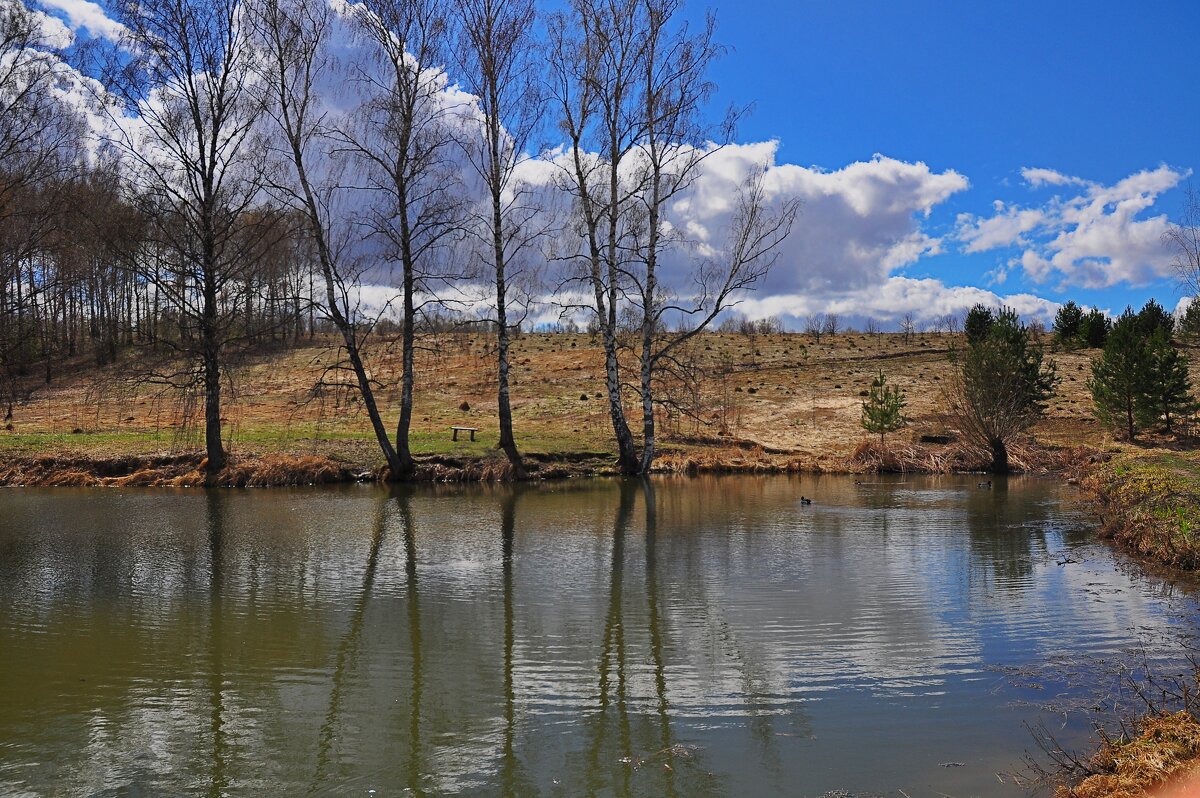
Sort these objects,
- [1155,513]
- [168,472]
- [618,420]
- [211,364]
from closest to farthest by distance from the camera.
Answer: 1. [1155,513]
2. [211,364]
3. [168,472]
4. [618,420]

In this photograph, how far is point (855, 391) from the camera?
45.0 meters

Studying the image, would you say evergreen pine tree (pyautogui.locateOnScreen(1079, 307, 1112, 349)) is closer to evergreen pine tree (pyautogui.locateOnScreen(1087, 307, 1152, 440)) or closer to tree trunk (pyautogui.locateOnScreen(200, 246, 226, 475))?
evergreen pine tree (pyautogui.locateOnScreen(1087, 307, 1152, 440))

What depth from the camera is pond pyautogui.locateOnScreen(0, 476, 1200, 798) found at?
5.82 metres

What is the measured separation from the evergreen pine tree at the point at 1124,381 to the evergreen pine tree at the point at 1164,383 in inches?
6.7

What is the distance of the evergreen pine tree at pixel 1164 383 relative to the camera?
1363 inches

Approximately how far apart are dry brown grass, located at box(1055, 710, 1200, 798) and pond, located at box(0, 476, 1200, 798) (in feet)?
1.58

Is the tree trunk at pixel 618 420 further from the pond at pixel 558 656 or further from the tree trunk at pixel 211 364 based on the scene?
the tree trunk at pixel 211 364

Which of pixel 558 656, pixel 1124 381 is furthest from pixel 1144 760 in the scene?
pixel 1124 381

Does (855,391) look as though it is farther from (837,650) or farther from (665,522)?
(837,650)

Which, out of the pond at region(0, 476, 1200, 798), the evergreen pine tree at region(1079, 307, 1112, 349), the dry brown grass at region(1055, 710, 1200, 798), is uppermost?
the evergreen pine tree at region(1079, 307, 1112, 349)

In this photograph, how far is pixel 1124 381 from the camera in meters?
35.2

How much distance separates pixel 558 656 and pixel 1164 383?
3589 centimetres

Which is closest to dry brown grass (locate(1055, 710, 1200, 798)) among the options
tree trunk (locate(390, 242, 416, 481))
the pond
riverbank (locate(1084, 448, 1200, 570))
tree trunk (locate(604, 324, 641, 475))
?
the pond

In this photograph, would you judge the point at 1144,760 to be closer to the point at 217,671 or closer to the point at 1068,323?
the point at 217,671
